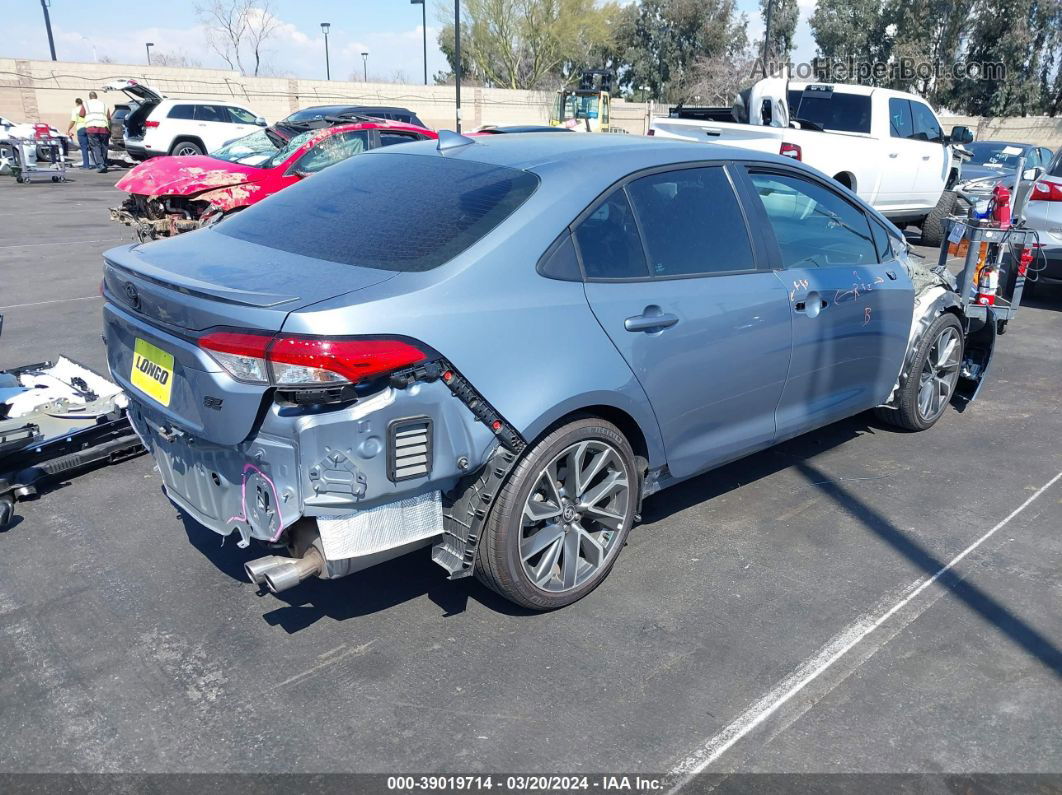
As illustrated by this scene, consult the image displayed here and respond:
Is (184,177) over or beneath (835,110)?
beneath

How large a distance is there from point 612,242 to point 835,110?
30.9 ft

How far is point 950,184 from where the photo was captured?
42.8 ft

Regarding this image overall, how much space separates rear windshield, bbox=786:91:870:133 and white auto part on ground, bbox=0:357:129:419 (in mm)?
9480

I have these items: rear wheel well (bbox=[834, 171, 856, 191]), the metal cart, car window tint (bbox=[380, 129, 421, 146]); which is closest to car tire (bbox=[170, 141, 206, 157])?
the metal cart

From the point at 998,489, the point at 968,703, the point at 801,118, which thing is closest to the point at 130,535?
the point at 968,703

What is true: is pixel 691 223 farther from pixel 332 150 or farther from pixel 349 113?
pixel 349 113

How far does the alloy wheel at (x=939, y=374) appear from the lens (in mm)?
5289

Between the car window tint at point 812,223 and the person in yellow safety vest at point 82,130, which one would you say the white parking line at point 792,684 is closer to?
the car window tint at point 812,223

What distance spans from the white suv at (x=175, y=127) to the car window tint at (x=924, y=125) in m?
15.5

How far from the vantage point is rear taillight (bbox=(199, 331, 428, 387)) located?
→ 2.67m

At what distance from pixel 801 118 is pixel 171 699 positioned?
10877 millimetres

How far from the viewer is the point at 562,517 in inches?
134

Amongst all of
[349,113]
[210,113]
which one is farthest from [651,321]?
[210,113]

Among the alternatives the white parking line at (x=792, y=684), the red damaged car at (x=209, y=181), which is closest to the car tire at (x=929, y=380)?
the white parking line at (x=792, y=684)
